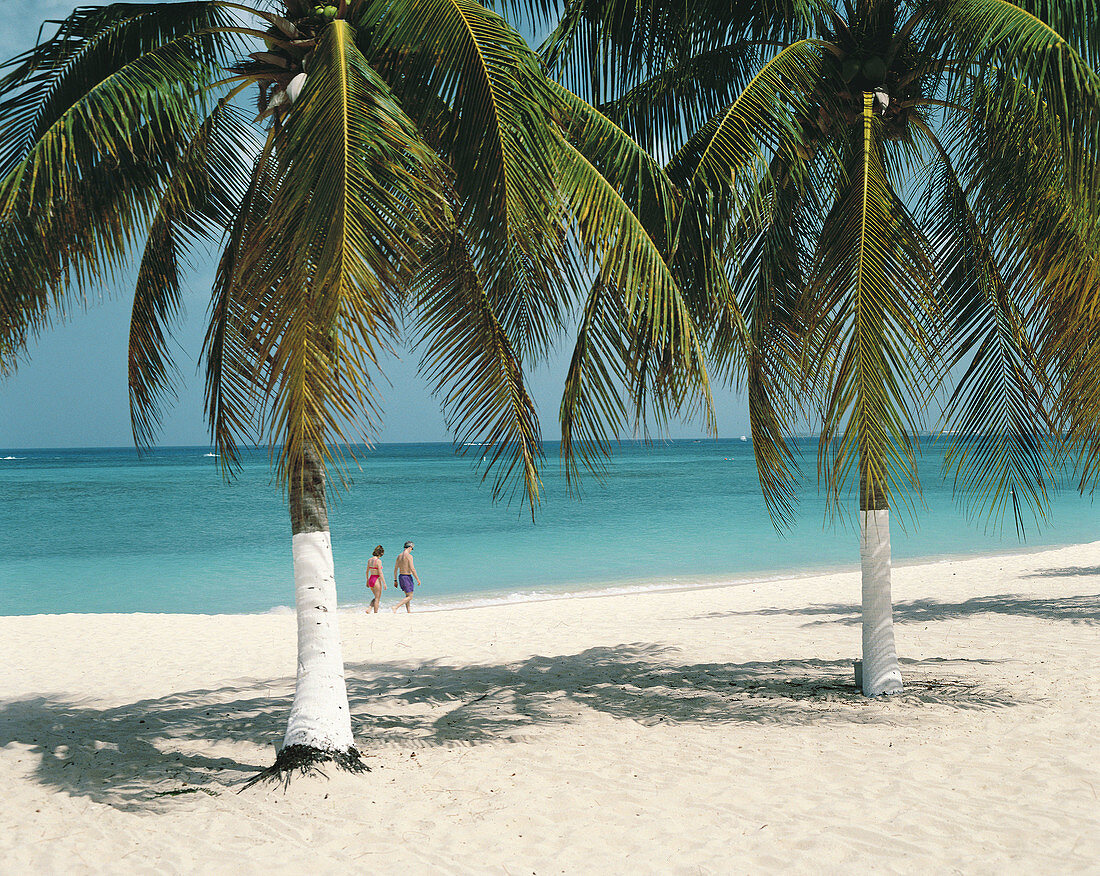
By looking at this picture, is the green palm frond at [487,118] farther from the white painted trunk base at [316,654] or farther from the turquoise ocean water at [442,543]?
the turquoise ocean water at [442,543]

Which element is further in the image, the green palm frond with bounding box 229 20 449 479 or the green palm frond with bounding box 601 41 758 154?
the green palm frond with bounding box 601 41 758 154

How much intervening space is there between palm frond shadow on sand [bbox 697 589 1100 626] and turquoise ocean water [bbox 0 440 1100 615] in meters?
1.18

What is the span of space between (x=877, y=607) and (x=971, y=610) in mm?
5641

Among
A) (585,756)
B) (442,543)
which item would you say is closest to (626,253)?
(585,756)

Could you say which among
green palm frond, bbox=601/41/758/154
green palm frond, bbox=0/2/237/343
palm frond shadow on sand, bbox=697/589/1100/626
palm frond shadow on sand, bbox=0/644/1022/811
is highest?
green palm frond, bbox=601/41/758/154

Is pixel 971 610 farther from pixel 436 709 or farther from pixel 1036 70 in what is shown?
pixel 1036 70

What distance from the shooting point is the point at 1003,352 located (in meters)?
5.76

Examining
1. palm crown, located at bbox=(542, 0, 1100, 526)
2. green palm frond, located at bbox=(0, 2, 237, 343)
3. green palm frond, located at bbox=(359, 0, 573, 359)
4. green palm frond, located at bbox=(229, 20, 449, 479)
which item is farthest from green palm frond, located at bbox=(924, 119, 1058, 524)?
green palm frond, located at bbox=(0, 2, 237, 343)

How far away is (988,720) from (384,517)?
1396 inches

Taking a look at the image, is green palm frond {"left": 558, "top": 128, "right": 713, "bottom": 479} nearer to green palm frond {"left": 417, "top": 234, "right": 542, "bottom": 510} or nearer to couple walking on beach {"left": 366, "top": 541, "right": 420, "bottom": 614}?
green palm frond {"left": 417, "top": 234, "right": 542, "bottom": 510}

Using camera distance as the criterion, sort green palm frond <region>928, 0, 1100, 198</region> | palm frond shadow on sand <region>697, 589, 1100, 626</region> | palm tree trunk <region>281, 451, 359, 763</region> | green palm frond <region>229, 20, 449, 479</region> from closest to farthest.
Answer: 1. green palm frond <region>229, 20, 449, 479</region>
2. green palm frond <region>928, 0, 1100, 198</region>
3. palm tree trunk <region>281, 451, 359, 763</region>
4. palm frond shadow on sand <region>697, 589, 1100, 626</region>

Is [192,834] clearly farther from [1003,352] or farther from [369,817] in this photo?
[1003,352]

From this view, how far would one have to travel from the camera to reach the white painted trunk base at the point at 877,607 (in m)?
6.18

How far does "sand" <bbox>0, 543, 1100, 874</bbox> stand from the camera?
Answer: 4.08 metres
